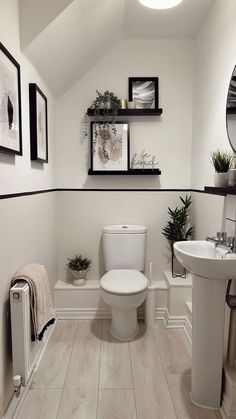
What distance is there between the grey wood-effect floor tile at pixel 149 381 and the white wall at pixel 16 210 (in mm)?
719

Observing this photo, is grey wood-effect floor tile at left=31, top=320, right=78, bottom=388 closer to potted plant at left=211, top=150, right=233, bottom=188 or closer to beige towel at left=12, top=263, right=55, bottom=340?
beige towel at left=12, top=263, right=55, bottom=340

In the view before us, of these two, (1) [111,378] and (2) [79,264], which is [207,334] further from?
(2) [79,264]

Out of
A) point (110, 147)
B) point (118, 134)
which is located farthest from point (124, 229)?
point (118, 134)

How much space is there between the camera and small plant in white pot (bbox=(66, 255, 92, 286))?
249 cm

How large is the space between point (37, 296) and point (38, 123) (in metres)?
1.11

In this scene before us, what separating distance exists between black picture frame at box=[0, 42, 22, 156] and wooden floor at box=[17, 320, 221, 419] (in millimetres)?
1370

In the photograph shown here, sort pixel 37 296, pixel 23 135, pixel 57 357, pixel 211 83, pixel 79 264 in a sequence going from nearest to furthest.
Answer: pixel 37 296 < pixel 23 135 < pixel 57 357 < pixel 211 83 < pixel 79 264

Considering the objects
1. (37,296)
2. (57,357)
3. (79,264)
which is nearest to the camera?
(37,296)

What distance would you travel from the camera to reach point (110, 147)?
8.11ft

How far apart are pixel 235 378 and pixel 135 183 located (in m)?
1.65

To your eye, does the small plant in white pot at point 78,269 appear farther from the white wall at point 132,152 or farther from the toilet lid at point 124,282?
the toilet lid at point 124,282

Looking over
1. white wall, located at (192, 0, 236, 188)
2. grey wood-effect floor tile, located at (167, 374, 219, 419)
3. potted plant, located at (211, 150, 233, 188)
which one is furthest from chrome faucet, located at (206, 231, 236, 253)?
grey wood-effect floor tile, located at (167, 374, 219, 419)

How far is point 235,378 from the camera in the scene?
1435 mm

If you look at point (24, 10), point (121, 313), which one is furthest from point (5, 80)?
point (121, 313)
